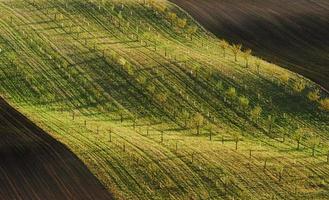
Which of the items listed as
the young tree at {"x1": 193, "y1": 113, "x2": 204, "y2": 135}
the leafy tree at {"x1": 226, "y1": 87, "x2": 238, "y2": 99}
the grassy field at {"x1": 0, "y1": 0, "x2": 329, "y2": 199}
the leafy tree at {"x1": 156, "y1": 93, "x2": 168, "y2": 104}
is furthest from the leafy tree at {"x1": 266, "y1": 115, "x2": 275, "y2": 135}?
the leafy tree at {"x1": 156, "y1": 93, "x2": 168, "y2": 104}

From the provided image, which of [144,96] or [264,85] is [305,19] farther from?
[144,96]

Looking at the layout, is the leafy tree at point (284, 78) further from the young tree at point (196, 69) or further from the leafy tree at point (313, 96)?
the young tree at point (196, 69)

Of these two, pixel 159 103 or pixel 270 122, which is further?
pixel 159 103

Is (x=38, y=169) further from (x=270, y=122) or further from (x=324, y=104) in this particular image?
(x=324, y=104)

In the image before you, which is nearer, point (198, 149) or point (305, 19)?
point (198, 149)

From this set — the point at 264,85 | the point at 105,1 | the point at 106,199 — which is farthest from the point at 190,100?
the point at 105,1

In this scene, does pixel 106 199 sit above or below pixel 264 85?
below

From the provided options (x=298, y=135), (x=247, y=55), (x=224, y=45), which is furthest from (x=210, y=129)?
(x=224, y=45)
